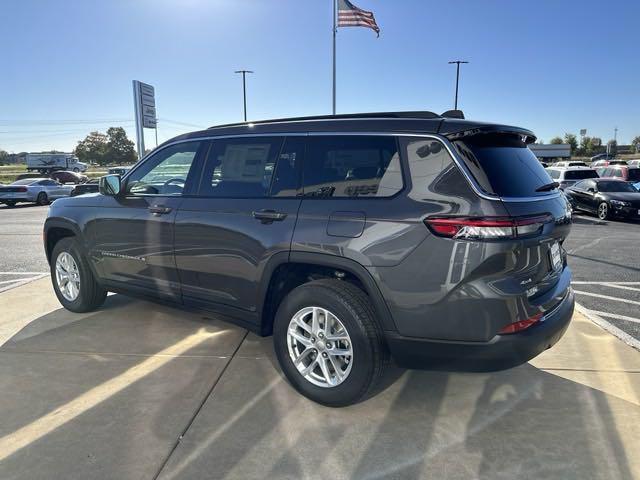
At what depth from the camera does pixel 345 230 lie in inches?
107

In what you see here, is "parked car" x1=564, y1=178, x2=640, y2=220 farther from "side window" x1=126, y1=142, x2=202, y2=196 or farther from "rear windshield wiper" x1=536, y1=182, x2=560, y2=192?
"side window" x1=126, y1=142, x2=202, y2=196

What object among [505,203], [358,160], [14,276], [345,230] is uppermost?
[358,160]

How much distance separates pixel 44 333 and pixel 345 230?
3189 mm

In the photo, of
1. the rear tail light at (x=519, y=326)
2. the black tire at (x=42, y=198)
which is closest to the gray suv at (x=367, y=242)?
the rear tail light at (x=519, y=326)

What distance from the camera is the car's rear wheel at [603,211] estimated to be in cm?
1367

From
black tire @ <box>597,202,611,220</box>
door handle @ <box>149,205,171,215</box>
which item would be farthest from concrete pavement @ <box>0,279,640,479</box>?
black tire @ <box>597,202,611,220</box>

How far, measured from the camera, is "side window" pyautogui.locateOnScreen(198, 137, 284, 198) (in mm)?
3216

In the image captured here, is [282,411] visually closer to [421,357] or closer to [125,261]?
[421,357]

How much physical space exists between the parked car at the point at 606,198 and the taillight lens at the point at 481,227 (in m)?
12.3

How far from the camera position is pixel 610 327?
4.42m

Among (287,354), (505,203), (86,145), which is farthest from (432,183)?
(86,145)

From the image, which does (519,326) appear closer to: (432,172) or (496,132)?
(432,172)

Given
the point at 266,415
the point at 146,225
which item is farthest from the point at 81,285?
the point at 266,415

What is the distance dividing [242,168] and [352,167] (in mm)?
949
